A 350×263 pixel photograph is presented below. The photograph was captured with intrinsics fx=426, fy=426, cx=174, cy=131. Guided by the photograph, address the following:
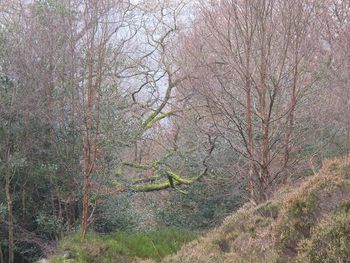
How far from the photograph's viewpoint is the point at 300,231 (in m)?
4.19

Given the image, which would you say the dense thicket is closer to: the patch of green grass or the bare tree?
the bare tree

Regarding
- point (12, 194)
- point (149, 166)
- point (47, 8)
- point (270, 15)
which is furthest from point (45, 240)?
point (270, 15)

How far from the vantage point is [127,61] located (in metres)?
12.0

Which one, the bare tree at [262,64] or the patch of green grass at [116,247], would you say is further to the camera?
the patch of green grass at [116,247]

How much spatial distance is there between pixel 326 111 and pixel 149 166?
511 cm

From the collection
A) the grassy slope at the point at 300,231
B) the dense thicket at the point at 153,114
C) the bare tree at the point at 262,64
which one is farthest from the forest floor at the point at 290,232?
the bare tree at the point at 262,64

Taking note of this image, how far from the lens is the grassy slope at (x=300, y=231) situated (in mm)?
3555

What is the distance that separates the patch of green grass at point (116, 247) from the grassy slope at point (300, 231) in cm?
189

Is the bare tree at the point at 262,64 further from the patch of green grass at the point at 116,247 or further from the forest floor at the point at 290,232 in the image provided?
the patch of green grass at the point at 116,247

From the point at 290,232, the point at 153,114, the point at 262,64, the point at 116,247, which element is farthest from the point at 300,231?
the point at 153,114

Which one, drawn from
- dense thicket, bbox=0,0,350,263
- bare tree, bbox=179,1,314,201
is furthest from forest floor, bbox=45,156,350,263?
bare tree, bbox=179,1,314,201

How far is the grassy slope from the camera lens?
11.7ft

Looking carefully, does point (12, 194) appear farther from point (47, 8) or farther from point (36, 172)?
point (47, 8)

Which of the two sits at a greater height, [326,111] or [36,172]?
[326,111]
